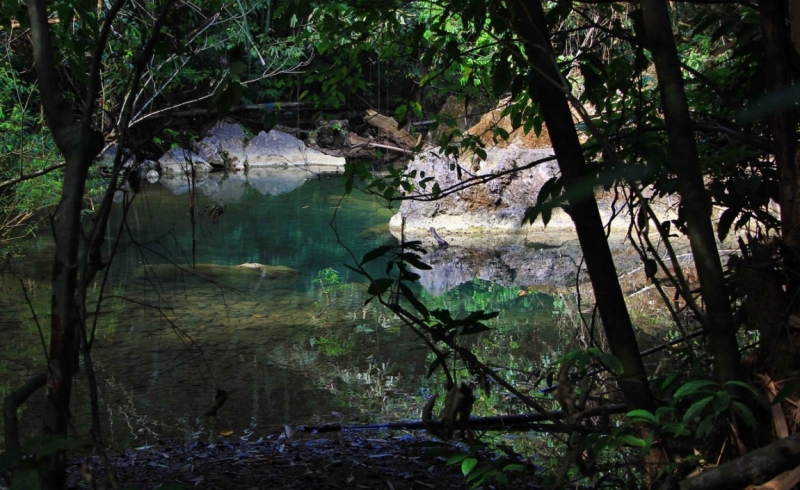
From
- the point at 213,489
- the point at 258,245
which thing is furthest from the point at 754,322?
the point at 258,245

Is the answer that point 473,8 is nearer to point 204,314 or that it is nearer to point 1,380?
point 1,380

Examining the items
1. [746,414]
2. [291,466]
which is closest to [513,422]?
[291,466]

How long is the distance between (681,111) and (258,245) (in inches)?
348

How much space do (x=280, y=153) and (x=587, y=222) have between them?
1723 cm

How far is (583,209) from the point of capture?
86.5 inches

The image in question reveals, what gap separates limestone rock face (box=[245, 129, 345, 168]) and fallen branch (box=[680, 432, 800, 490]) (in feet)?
57.7

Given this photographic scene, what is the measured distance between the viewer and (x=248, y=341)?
19.3 feet

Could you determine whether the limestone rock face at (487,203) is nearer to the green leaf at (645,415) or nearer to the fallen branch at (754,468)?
the green leaf at (645,415)

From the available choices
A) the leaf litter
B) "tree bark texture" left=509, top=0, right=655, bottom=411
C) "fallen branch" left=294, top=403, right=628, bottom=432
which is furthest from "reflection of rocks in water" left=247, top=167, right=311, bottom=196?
"tree bark texture" left=509, top=0, right=655, bottom=411

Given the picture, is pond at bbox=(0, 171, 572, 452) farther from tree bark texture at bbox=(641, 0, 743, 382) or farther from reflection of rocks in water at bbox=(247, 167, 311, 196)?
reflection of rocks in water at bbox=(247, 167, 311, 196)

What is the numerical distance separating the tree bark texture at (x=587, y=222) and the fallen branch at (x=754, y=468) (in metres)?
0.61

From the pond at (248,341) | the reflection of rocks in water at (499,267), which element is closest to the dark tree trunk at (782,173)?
the pond at (248,341)

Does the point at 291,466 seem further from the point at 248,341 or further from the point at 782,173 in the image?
the point at 248,341

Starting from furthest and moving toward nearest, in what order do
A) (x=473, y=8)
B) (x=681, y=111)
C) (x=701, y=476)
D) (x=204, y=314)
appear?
(x=204, y=314) < (x=473, y=8) < (x=681, y=111) < (x=701, y=476)
